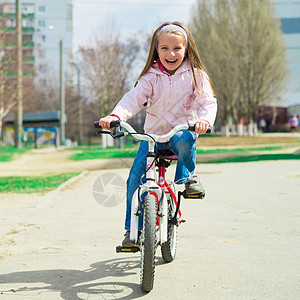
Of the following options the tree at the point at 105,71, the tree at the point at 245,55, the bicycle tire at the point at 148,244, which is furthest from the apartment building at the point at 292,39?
the bicycle tire at the point at 148,244

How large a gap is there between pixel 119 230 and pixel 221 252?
150 cm

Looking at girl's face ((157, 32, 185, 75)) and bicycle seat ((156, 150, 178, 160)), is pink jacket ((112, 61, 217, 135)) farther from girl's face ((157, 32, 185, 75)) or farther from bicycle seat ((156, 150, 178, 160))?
bicycle seat ((156, 150, 178, 160))

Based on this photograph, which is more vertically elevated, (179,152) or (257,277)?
(179,152)

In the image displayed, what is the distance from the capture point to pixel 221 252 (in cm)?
461

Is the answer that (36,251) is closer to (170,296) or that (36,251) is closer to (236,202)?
(170,296)

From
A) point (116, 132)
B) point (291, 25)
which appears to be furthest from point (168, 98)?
point (291, 25)

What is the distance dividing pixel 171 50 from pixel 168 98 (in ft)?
1.22

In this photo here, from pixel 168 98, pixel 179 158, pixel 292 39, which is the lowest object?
pixel 179 158

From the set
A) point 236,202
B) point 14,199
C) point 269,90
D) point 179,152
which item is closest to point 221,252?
point 179,152

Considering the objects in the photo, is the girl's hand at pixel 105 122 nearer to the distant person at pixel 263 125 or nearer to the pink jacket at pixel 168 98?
the pink jacket at pixel 168 98

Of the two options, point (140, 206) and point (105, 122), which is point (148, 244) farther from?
point (105, 122)

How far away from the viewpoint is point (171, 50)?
3883 millimetres

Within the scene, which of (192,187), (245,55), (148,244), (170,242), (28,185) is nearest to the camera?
(148,244)

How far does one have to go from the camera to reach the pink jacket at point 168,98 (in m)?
3.85
